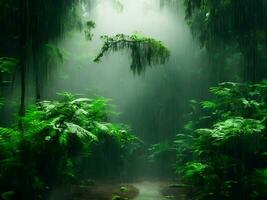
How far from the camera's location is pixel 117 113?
54.0 ft

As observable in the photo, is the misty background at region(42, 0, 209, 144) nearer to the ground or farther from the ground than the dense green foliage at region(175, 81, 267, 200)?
farther from the ground

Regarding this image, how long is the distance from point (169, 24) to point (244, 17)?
12.5 m

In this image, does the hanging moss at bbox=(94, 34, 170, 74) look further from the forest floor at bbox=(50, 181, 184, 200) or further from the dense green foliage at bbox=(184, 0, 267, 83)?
the forest floor at bbox=(50, 181, 184, 200)

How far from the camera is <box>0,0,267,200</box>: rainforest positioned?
9.67 meters

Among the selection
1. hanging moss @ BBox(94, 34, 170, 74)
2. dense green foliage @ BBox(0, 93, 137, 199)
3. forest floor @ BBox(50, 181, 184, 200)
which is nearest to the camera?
dense green foliage @ BBox(0, 93, 137, 199)

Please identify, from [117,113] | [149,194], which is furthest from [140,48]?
[149,194]

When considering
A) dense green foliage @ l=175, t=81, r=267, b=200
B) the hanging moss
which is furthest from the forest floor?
the hanging moss

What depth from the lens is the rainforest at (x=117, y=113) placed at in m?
9.67

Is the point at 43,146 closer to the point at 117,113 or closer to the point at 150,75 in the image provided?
the point at 117,113

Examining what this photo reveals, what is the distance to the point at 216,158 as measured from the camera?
35.5 ft

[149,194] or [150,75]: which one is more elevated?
[150,75]

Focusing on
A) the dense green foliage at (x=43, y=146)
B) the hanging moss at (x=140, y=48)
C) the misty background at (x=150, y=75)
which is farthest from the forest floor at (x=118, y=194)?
the misty background at (x=150, y=75)

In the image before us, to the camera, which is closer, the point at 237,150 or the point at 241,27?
the point at 237,150

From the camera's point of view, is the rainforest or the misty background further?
the misty background
